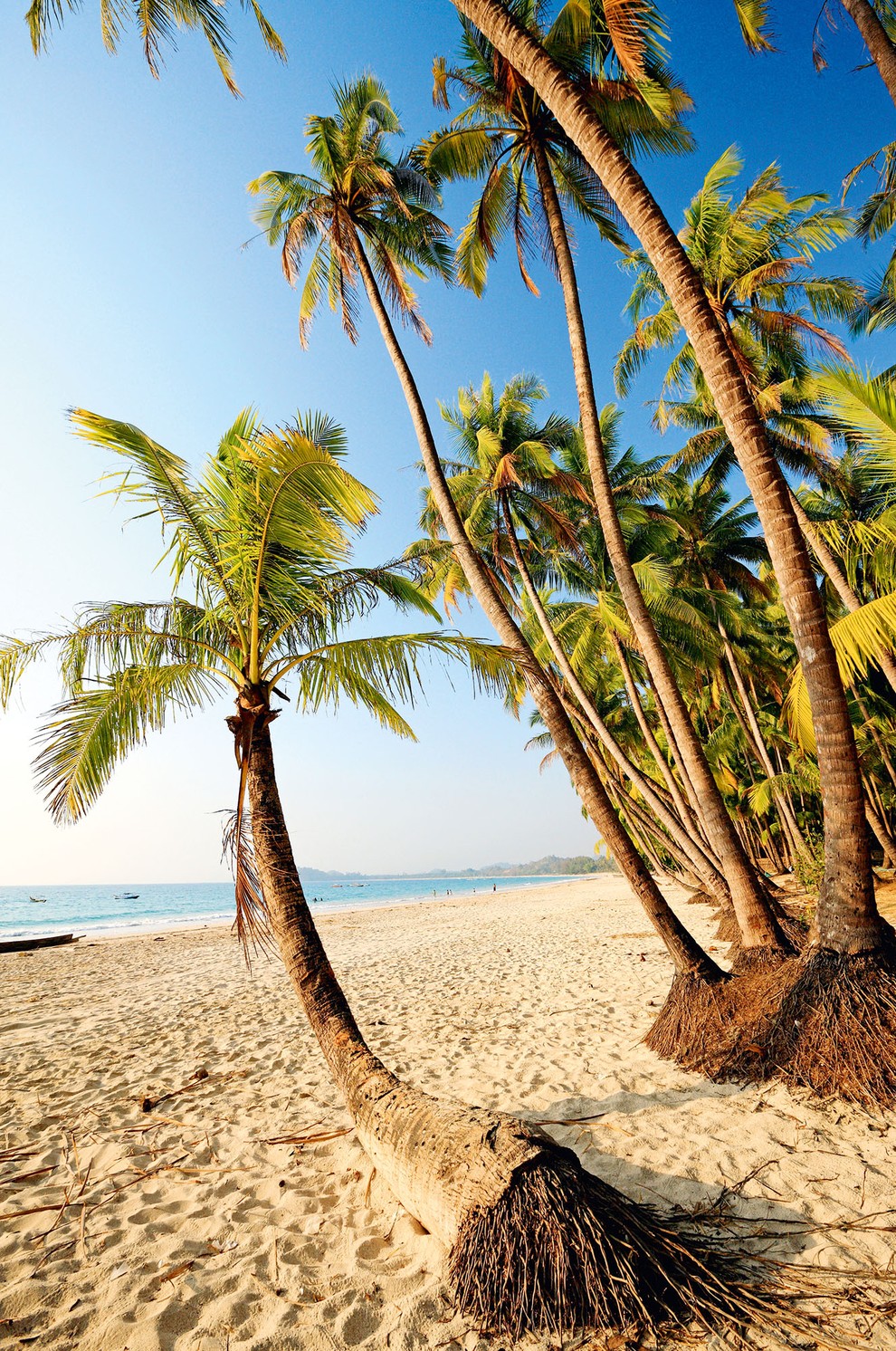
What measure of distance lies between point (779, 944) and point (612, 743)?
15.1ft

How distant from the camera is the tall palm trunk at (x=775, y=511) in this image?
3.84 m

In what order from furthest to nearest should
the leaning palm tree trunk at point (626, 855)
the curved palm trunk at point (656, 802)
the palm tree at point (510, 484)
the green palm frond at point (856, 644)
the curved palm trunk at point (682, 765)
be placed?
the palm tree at point (510, 484) → the curved palm trunk at point (656, 802) → the curved palm trunk at point (682, 765) → the leaning palm tree trunk at point (626, 855) → the green palm frond at point (856, 644)

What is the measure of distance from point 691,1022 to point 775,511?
169 inches

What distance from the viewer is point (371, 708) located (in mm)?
5453

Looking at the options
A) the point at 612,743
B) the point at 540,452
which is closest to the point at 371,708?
the point at 612,743

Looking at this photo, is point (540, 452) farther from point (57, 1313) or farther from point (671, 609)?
point (57, 1313)

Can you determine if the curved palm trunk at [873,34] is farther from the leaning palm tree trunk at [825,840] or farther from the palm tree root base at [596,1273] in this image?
the palm tree root base at [596,1273]

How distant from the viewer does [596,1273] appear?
2166 millimetres

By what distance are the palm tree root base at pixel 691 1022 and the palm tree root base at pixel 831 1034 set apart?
327 mm

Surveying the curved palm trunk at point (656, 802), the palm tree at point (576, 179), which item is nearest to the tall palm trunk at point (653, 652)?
the palm tree at point (576, 179)

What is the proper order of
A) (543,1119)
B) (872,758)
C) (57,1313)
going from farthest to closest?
(872,758) → (543,1119) → (57,1313)

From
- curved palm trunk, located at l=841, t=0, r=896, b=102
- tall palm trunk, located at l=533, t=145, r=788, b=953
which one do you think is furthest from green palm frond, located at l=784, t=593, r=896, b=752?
curved palm trunk, located at l=841, t=0, r=896, b=102

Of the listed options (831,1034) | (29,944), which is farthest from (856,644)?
(29,944)

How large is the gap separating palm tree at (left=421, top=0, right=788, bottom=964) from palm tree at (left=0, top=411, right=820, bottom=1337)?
9.08ft
